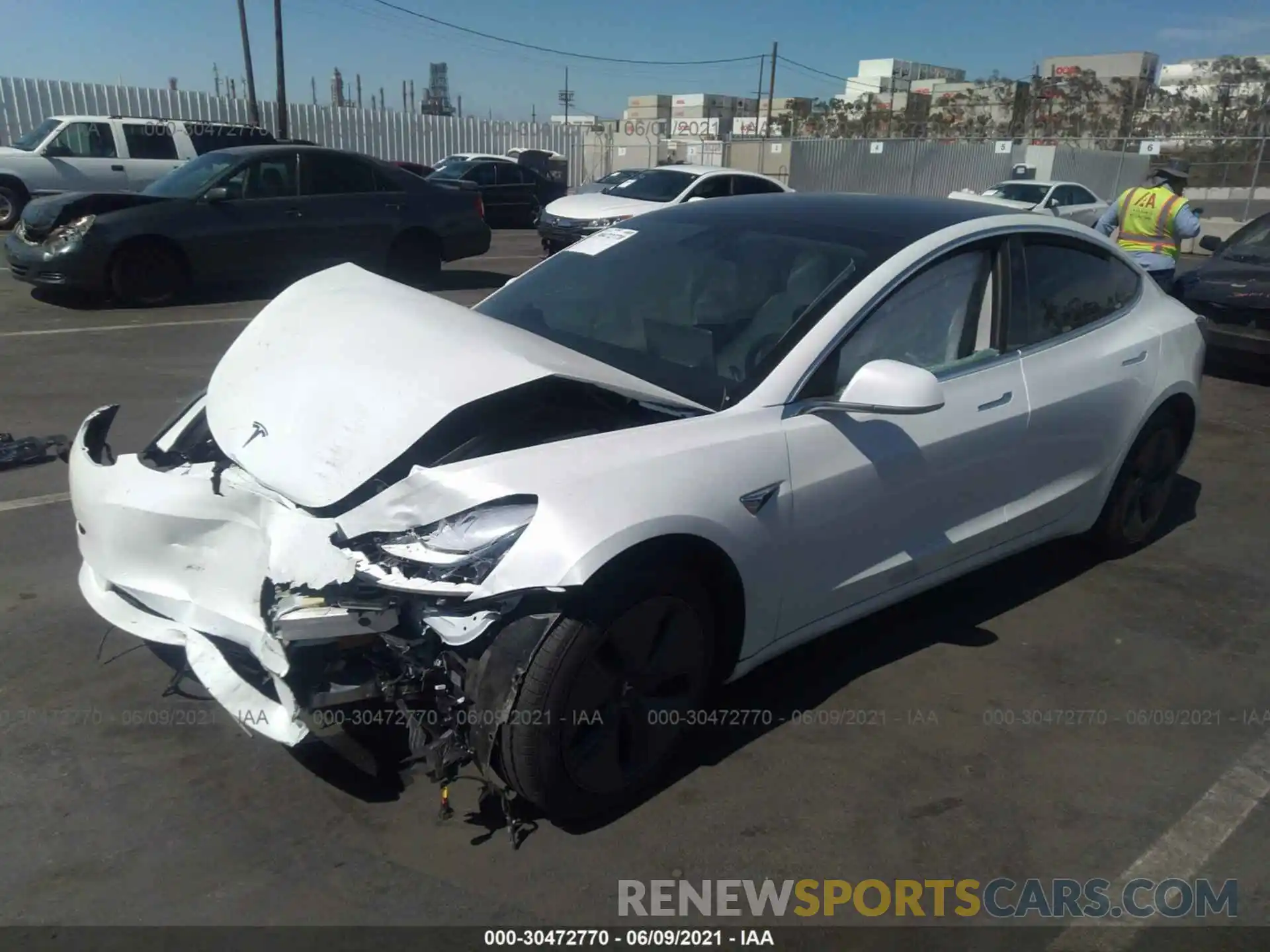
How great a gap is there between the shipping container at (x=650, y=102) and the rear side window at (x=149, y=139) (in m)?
83.7

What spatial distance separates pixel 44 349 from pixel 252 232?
300cm

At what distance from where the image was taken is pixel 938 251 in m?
3.57

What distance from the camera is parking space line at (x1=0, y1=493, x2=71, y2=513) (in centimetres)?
476

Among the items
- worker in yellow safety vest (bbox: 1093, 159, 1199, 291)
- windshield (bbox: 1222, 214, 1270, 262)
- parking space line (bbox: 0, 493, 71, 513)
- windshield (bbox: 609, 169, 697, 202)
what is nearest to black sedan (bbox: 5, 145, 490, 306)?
windshield (bbox: 609, 169, 697, 202)

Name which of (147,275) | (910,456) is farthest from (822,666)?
(147,275)

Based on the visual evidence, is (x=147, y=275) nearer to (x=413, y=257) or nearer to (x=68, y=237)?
(x=68, y=237)

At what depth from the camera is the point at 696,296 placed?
3.57 meters

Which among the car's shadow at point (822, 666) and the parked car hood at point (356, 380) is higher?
the parked car hood at point (356, 380)

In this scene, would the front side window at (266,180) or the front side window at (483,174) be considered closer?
the front side window at (266,180)

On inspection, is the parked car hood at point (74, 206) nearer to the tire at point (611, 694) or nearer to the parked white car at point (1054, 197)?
the tire at point (611, 694)

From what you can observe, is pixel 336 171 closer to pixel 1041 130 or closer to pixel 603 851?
pixel 603 851

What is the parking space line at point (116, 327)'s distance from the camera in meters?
8.66

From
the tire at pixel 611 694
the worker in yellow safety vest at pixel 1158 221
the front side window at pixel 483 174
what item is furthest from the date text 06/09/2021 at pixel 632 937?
the front side window at pixel 483 174

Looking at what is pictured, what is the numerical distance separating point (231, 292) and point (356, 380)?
9545 millimetres
